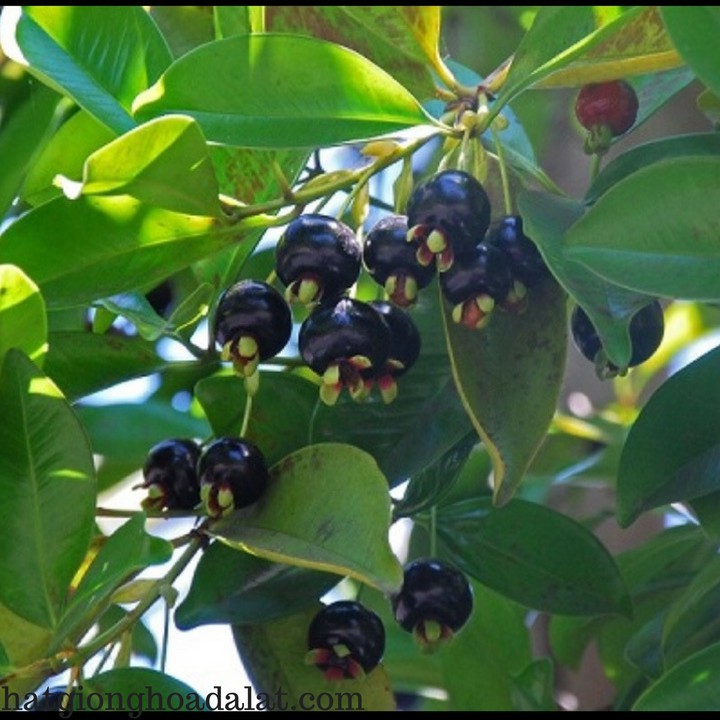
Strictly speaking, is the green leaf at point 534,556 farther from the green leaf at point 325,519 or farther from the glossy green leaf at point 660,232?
the glossy green leaf at point 660,232

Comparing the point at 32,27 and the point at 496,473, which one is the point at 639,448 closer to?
the point at 496,473

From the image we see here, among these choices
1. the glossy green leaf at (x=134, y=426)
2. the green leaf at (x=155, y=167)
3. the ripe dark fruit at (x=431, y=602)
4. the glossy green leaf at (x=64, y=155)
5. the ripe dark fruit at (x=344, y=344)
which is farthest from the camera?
the glossy green leaf at (x=134, y=426)

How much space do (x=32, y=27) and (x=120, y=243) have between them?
0.15 metres

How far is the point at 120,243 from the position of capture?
3.04 ft

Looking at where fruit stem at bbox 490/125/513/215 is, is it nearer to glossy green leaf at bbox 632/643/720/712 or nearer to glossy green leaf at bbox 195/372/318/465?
glossy green leaf at bbox 195/372/318/465

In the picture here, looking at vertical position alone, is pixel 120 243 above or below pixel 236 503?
above

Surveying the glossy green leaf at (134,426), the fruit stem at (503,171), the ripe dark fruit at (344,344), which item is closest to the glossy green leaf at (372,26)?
the fruit stem at (503,171)

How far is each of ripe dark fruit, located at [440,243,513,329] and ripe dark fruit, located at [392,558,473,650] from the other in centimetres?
19

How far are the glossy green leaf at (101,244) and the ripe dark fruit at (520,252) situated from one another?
0.16 meters

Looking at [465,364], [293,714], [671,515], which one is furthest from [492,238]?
[671,515]

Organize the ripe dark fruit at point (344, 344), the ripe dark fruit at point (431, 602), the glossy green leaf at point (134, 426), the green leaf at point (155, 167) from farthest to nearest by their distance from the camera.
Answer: the glossy green leaf at point (134, 426)
the ripe dark fruit at point (431, 602)
the ripe dark fruit at point (344, 344)
the green leaf at point (155, 167)

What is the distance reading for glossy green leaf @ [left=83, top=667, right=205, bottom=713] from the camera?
899 millimetres

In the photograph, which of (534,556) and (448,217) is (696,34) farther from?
(534,556)

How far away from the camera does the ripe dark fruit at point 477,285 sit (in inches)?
35.1
